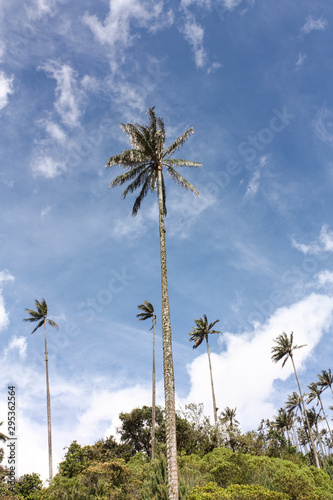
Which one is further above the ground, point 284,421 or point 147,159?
point 147,159

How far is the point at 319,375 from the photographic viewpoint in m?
60.3

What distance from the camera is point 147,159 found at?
18578 mm

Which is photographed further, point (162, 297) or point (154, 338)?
point (154, 338)

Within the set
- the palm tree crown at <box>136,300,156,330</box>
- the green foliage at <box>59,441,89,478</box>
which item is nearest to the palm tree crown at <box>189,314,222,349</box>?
the palm tree crown at <box>136,300,156,330</box>

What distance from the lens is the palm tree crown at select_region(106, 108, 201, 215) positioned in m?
17.9

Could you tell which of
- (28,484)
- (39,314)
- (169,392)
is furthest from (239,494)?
(39,314)

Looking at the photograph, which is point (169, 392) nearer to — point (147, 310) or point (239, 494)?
point (239, 494)

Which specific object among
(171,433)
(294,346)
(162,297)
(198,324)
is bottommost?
(171,433)

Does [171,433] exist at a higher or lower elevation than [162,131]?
lower

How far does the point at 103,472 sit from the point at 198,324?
26432mm

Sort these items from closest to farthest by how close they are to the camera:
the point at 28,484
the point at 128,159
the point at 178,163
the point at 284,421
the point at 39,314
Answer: the point at 128,159
the point at 178,163
the point at 28,484
the point at 39,314
the point at 284,421

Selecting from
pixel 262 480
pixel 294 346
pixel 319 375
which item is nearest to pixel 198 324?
pixel 294 346

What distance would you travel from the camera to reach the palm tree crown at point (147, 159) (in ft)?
58.9

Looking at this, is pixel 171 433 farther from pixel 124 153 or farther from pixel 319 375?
pixel 319 375
